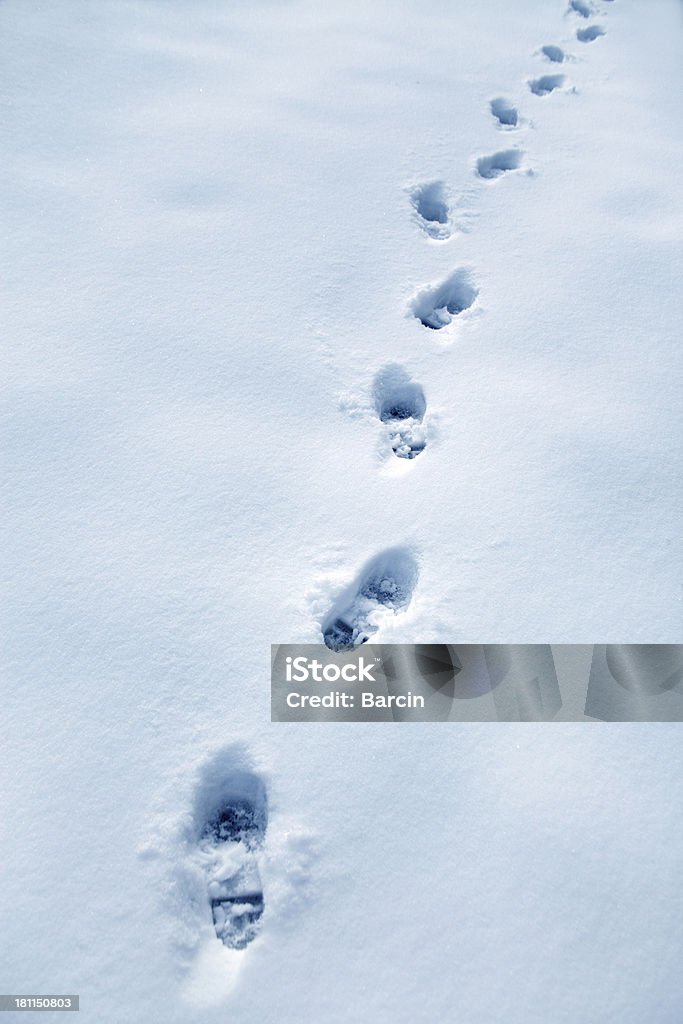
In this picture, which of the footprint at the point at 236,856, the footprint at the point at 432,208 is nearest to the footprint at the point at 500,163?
the footprint at the point at 432,208

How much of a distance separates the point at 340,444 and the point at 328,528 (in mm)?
256

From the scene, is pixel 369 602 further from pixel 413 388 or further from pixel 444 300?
pixel 444 300

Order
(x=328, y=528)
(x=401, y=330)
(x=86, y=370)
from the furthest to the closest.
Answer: (x=401, y=330) → (x=86, y=370) → (x=328, y=528)

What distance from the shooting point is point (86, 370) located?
1883 millimetres

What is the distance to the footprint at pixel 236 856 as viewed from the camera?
121cm

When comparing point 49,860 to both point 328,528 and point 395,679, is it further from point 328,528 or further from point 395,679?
point 328,528

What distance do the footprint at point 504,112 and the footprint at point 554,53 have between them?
0.46 meters

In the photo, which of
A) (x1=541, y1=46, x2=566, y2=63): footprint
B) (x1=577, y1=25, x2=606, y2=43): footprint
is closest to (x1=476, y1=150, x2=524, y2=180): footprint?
(x1=541, y1=46, x2=566, y2=63): footprint

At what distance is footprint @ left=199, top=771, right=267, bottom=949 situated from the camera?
3.96 feet

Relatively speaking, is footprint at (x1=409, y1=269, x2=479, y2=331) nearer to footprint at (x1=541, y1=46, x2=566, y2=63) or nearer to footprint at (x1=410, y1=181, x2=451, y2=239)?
footprint at (x1=410, y1=181, x2=451, y2=239)

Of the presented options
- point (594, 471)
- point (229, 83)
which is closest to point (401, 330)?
point (594, 471)

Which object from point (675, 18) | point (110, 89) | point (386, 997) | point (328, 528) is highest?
point (675, 18)

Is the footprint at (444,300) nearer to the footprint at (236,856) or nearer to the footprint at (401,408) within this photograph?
the footprint at (401,408)

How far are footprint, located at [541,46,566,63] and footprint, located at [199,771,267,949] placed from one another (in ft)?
10.4
